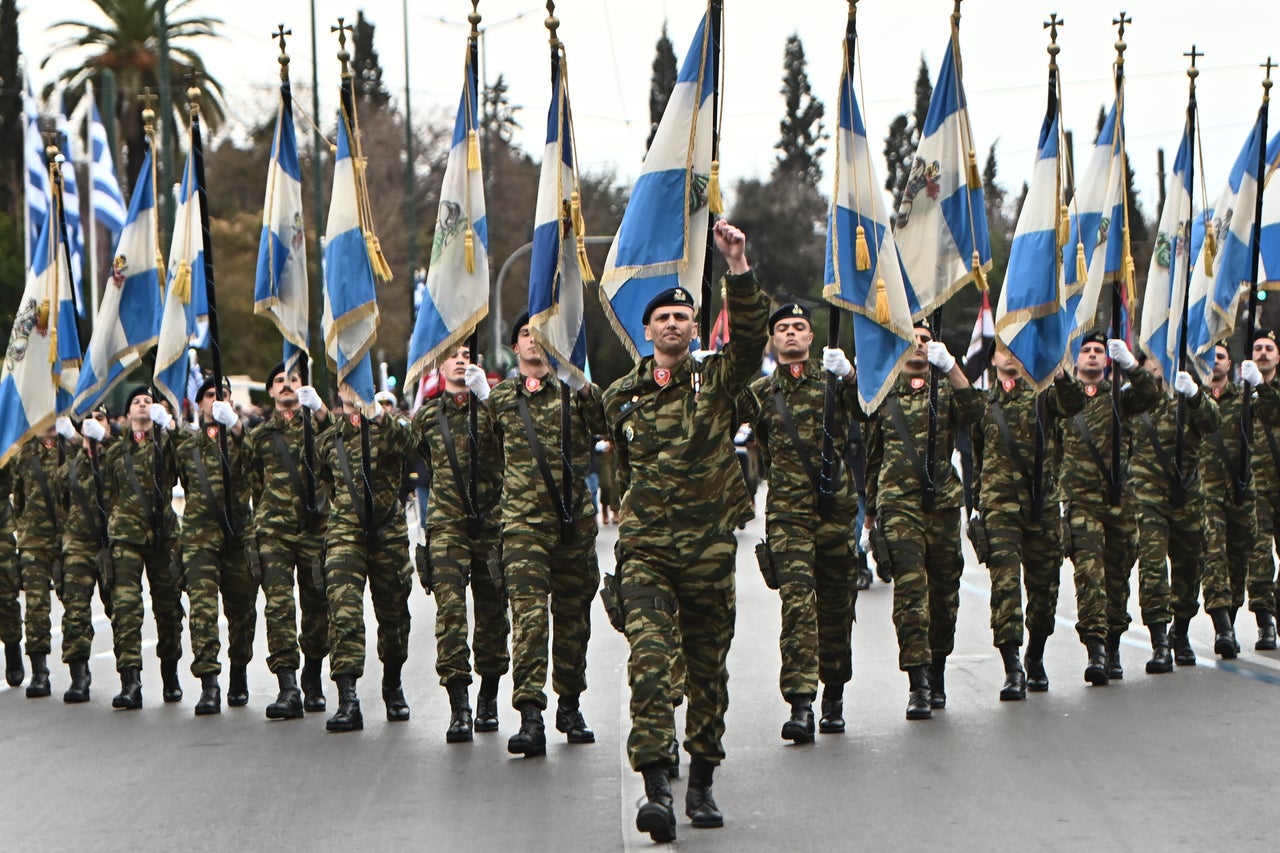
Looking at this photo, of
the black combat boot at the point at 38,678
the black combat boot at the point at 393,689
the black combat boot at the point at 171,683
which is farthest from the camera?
the black combat boot at the point at 38,678

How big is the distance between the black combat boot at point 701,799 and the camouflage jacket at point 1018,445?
376 cm

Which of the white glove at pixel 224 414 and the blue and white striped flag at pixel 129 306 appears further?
the blue and white striped flag at pixel 129 306

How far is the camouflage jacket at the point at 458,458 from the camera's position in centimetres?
969

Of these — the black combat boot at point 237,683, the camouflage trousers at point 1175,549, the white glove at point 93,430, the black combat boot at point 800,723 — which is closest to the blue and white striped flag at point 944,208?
the camouflage trousers at point 1175,549

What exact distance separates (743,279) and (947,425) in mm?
3594

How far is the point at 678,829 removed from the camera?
7.07m

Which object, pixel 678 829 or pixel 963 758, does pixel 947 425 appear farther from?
pixel 678 829

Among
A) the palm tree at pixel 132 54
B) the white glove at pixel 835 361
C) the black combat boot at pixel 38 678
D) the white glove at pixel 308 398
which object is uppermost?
the palm tree at pixel 132 54

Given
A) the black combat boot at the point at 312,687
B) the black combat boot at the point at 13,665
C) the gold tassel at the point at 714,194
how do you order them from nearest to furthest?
the gold tassel at the point at 714,194 → the black combat boot at the point at 312,687 → the black combat boot at the point at 13,665

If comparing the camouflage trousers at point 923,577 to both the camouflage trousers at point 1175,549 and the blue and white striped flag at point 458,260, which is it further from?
the blue and white striped flag at point 458,260

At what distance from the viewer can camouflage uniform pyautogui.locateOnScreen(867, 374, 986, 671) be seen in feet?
31.5

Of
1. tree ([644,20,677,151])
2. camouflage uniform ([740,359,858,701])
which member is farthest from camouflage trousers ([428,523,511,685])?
tree ([644,20,677,151])

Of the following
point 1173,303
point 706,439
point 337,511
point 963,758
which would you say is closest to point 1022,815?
point 963,758

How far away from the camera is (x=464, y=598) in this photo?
952 cm
